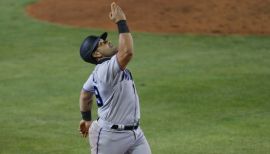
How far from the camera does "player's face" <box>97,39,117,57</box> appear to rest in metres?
8.19

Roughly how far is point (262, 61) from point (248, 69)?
1.03 metres

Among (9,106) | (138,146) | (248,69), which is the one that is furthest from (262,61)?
(138,146)

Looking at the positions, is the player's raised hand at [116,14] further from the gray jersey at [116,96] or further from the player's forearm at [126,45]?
the gray jersey at [116,96]

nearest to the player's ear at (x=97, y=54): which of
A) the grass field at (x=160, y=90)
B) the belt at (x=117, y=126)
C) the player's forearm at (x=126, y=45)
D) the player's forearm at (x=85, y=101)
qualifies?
the player's forearm at (x=126, y=45)

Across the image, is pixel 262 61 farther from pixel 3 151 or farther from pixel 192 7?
pixel 3 151

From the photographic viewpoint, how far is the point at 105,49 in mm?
8227

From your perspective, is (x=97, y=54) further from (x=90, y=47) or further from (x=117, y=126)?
(x=117, y=126)

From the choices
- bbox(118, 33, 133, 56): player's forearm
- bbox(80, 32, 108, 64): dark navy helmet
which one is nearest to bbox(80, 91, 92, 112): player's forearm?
bbox(80, 32, 108, 64): dark navy helmet

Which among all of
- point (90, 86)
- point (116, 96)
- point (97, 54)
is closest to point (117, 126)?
point (116, 96)

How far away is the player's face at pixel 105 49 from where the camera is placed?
8.19 m

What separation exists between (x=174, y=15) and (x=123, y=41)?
648 inches

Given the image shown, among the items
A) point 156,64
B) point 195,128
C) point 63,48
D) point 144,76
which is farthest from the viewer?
point 63,48

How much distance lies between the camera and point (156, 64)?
1850 cm

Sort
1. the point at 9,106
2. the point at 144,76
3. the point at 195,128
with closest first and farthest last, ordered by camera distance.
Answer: the point at 195,128, the point at 9,106, the point at 144,76
